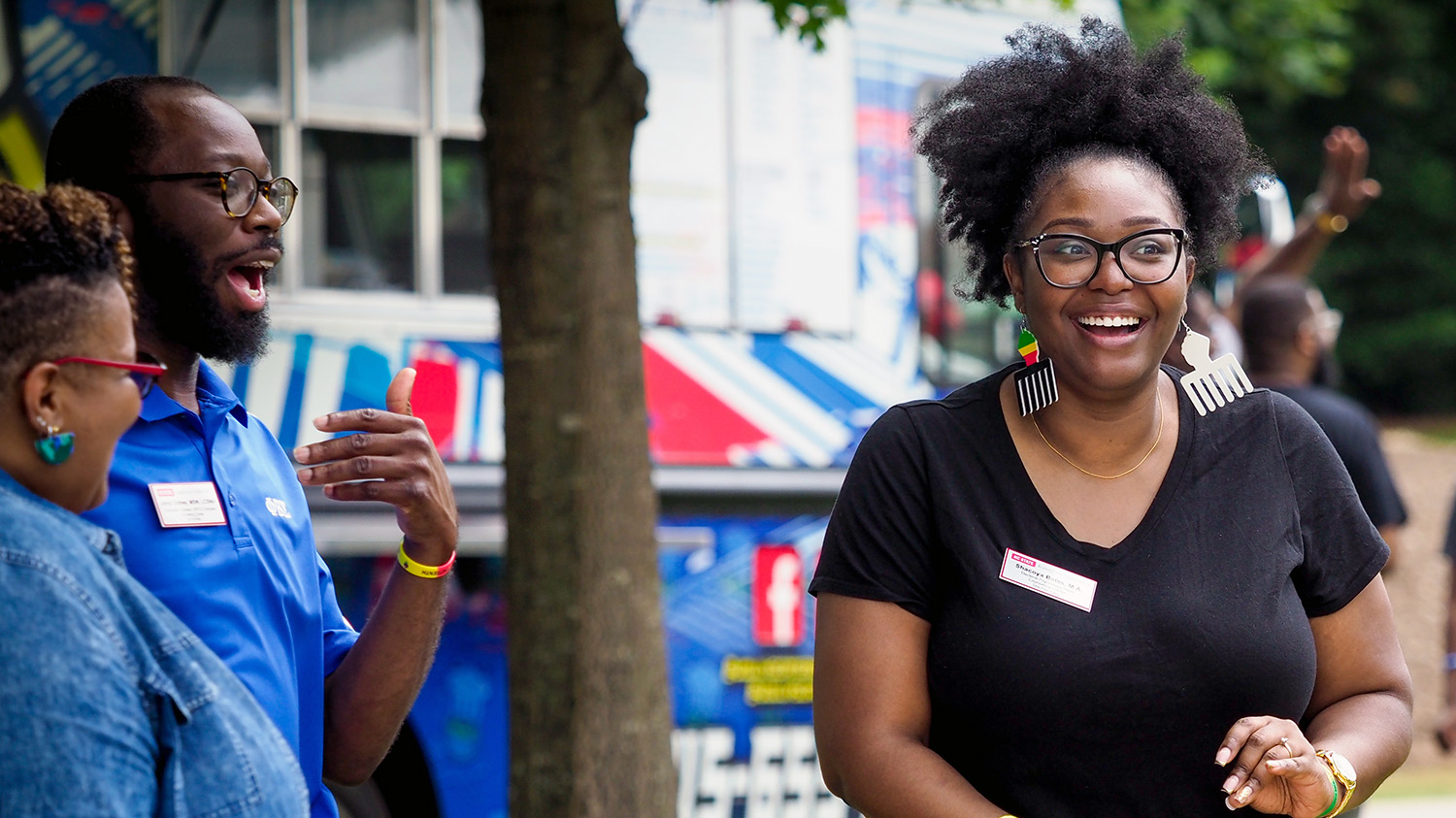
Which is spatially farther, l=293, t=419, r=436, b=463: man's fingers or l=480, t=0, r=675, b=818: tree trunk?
l=480, t=0, r=675, b=818: tree trunk

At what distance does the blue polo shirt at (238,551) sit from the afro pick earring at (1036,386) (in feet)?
3.65

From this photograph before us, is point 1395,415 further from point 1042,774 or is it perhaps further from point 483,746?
point 1042,774

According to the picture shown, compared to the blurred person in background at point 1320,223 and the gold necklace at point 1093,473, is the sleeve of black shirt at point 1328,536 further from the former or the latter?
the blurred person in background at point 1320,223

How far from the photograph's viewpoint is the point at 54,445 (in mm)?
1767

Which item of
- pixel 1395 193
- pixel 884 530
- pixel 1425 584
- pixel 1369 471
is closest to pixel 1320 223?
pixel 1369 471

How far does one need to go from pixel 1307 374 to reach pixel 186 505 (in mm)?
4375

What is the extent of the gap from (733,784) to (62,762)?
152 inches

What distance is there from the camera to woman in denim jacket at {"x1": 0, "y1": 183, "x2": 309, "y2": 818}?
5.25ft

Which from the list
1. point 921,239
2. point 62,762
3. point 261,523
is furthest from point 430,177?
point 62,762

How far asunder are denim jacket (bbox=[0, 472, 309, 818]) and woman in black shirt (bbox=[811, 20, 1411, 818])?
0.93 metres

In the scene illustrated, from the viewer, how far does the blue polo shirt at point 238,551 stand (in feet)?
6.66

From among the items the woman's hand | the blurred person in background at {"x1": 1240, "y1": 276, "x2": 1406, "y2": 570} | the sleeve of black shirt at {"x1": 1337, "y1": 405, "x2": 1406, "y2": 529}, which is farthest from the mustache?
the sleeve of black shirt at {"x1": 1337, "y1": 405, "x2": 1406, "y2": 529}

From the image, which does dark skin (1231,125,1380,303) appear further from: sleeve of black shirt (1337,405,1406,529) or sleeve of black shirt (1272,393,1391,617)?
sleeve of black shirt (1272,393,1391,617)

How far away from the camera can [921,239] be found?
5.73 meters
